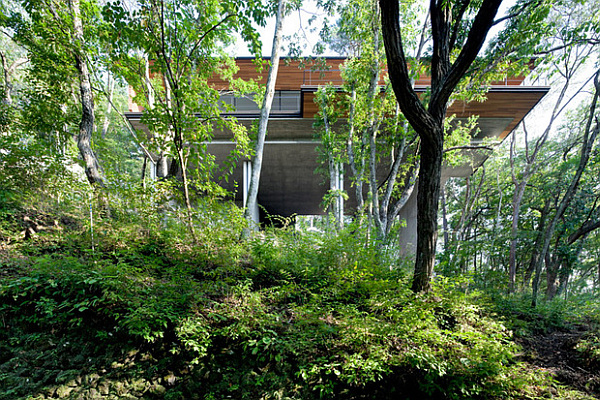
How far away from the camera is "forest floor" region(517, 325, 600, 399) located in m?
2.89

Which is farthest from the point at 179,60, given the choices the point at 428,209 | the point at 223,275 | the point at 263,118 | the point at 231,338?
the point at 428,209

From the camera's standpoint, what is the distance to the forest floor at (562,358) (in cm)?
289

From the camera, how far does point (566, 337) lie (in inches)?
150

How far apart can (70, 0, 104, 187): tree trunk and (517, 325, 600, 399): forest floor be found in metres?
6.84

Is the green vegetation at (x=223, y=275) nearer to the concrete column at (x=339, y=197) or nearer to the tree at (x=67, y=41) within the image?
the tree at (x=67, y=41)

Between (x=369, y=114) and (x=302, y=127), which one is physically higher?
(x=369, y=114)

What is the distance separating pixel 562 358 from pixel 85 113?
8.19 m

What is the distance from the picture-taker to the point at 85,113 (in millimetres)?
5344

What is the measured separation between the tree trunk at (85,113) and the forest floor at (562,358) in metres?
6.84

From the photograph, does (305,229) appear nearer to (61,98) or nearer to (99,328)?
(99,328)

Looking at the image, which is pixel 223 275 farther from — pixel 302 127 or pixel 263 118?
pixel 302 127

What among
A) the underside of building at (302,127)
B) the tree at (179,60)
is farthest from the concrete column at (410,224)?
the tree at (179,60)

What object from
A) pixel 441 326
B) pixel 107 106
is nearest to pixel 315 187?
pixel 441 326

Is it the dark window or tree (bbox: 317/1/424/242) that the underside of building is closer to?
the dark window
